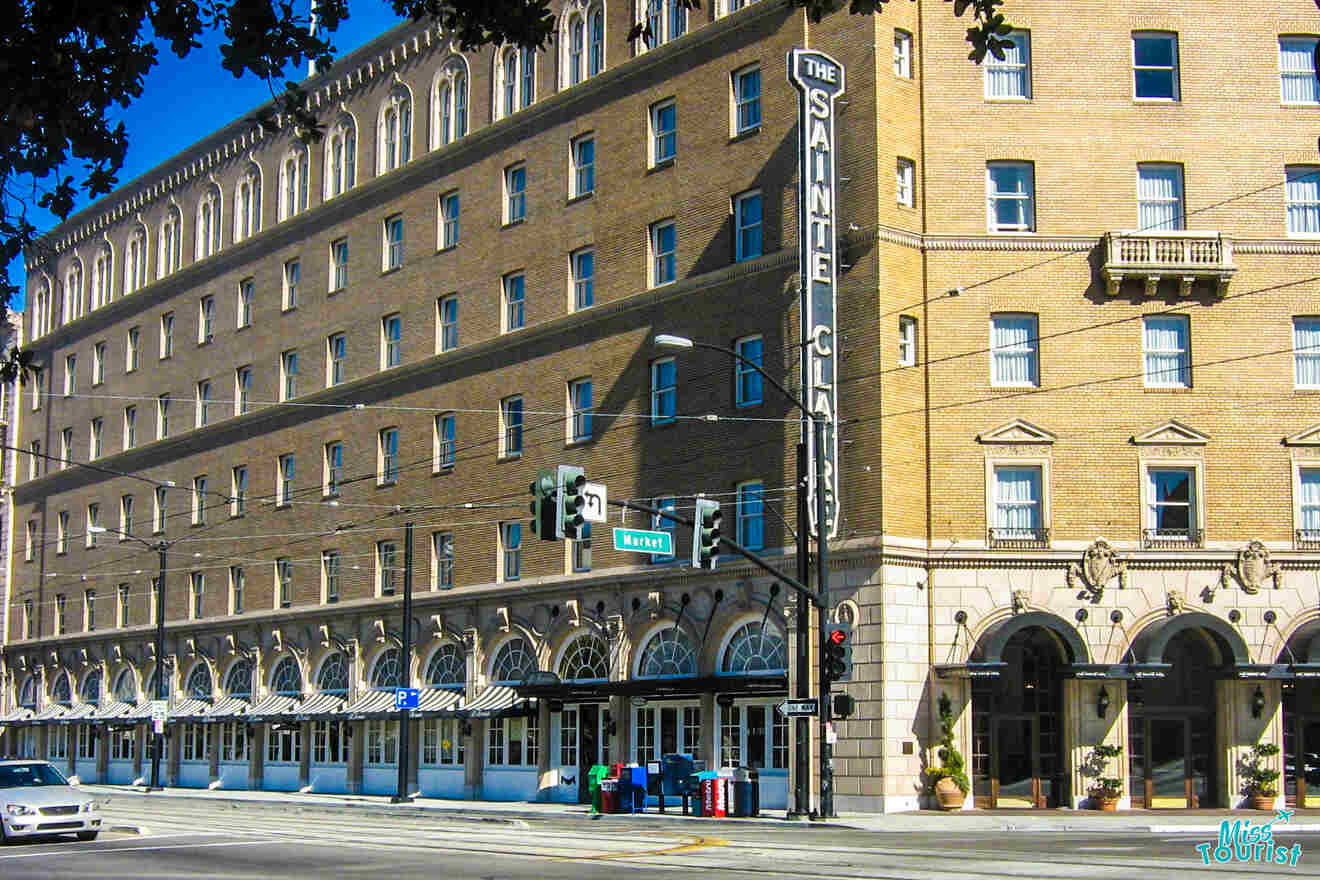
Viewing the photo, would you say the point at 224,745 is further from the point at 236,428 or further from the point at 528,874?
the point at 528,874

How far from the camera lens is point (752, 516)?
151 ft

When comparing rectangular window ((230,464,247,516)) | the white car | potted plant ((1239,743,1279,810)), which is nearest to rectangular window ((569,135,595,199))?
rectangular window ((230,464,247,516))

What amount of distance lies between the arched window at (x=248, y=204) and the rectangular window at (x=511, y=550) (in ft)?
68.5

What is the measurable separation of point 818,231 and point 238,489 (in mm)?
31822

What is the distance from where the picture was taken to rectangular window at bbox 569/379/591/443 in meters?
51.5

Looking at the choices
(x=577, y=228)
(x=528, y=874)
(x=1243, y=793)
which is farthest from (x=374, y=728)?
(x=528, y=874)

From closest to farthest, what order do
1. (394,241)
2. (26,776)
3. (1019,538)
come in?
(26,776)
(1019,538)
(394,241)

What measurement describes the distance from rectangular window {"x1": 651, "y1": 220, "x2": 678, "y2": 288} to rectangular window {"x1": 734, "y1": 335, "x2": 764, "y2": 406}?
3.84 metres

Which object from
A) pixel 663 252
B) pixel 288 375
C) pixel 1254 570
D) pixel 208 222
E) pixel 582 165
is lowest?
pixel 1254 570

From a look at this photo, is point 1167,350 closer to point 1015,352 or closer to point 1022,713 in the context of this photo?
point 1015,352

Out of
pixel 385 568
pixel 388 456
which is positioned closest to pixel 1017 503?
pixel 385 568

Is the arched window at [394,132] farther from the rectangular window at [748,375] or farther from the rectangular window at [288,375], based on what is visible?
the rectangular window at [748,375]

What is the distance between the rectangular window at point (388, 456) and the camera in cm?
5900

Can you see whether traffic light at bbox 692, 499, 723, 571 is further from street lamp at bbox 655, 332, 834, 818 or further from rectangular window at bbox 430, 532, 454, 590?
rectangular window at bbox 430, 532, 454, 590
